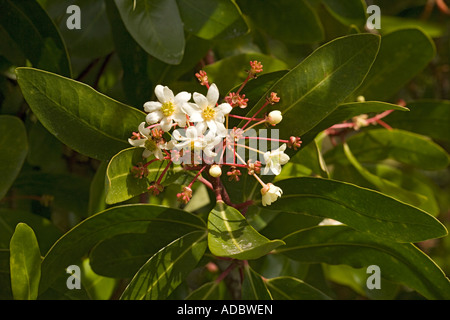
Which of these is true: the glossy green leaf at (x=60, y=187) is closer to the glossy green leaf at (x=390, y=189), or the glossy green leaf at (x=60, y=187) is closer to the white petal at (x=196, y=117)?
the white petal at (x=196, y=117)

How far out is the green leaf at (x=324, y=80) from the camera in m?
1.10

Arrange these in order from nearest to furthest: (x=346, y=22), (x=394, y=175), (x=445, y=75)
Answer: (x=346, y=22), (x=394, y=175), (x=445, y=75)

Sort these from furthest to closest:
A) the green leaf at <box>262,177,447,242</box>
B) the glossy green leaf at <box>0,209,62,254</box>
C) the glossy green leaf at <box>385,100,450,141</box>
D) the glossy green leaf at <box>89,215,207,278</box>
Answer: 1. the glossy green leaf at <box>385,100,450,141</box>
2. the glossy green leaf at <box>0,209,62,254</box>
3. the glossy green leaf at <box>89,215,207,278</box>
4. the green leaf at <box>262,177,447,242</box>

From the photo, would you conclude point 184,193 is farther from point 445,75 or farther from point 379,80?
point 445,75

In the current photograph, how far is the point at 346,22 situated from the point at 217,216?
83 centimetres

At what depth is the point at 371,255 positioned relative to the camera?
1.33 metres

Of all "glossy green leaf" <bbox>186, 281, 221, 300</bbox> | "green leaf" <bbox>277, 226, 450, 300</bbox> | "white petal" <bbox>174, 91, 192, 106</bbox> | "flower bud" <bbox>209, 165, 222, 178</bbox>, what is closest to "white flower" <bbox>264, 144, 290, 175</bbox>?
"flower bud" <bbox>209, 165, 222, 178</bbox>

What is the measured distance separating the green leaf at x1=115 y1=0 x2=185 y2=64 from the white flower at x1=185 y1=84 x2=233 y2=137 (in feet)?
0.71

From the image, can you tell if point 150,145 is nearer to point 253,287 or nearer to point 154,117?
point 154,117

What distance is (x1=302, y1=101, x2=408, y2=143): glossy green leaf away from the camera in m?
1.13

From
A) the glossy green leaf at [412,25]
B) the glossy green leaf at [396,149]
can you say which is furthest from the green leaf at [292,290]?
the glossy green leaf at [412,25]

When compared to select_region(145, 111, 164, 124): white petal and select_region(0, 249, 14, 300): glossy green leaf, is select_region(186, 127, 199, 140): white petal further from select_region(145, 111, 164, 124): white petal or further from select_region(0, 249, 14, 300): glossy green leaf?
select_region(0, 249, 14, 300): glossy green leaf

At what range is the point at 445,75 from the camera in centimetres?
246

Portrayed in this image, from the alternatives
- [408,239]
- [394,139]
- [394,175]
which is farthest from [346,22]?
[408,239]
